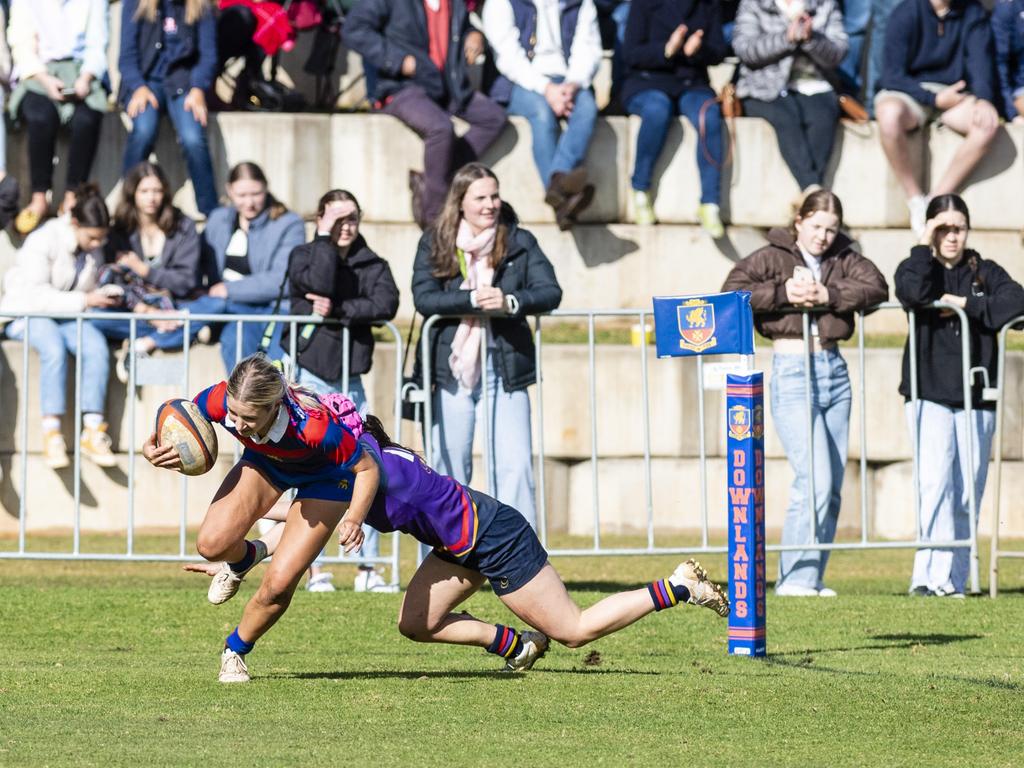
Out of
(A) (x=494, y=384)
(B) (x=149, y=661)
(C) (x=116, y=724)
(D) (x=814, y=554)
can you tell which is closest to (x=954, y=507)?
(D) (x=814, y=554)

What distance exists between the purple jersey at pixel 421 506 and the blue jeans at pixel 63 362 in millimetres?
5301

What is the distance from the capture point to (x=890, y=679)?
7730 millimetres

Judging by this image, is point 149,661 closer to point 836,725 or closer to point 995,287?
point 836,725

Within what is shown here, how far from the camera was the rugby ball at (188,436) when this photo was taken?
7164mm

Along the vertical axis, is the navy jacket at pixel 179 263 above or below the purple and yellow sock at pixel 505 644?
above

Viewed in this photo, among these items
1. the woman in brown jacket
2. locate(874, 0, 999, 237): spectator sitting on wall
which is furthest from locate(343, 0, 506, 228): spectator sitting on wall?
the woman in brown jacket

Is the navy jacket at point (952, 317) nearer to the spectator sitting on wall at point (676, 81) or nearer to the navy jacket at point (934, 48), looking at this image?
the spectator sitting on wall at point (676, 81)

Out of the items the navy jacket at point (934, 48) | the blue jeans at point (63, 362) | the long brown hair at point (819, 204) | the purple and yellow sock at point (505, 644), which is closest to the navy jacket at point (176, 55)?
the blue jeans at point (63, 362)

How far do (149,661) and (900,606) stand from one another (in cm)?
424

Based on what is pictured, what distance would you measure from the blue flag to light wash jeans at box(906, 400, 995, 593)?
9.74 ft

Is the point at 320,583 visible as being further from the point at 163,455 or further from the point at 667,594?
the point at 163,455

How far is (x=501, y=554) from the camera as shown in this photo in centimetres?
761

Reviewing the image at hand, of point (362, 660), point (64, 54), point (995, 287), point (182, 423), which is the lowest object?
point (362, 660)

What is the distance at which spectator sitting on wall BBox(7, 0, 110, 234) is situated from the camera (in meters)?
14.2
